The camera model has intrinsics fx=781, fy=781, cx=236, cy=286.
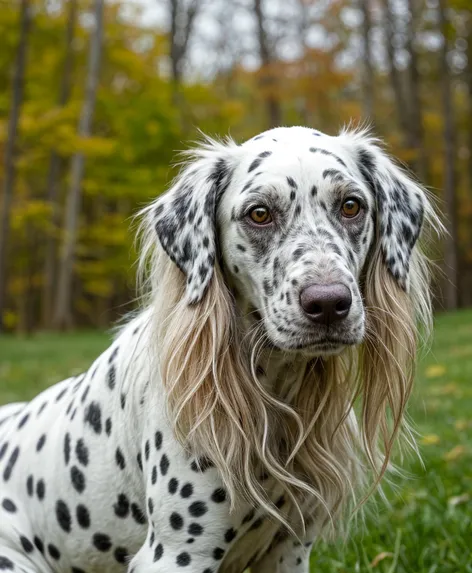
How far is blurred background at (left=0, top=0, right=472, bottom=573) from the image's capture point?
1573 centimetres

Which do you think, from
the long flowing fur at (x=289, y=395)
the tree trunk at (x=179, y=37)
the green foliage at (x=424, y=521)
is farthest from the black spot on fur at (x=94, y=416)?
the tree trunk at (x=179, y=37)

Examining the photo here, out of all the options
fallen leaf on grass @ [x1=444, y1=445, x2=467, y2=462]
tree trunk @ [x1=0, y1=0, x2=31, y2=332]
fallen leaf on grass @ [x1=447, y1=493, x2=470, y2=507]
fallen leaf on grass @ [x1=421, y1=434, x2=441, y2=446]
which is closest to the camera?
fallen leaf on grass @ [x1=447, y1=493, x2=470, y2=507]

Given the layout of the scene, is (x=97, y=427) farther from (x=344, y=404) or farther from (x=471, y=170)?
(x=471, y=170)

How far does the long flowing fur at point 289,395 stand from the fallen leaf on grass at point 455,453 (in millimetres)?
2463

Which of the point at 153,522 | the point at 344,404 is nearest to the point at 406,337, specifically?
the point at 344,404

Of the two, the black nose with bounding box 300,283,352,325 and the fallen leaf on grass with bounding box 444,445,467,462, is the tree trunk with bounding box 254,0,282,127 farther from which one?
the black nose with bounding box 300,283,352,325

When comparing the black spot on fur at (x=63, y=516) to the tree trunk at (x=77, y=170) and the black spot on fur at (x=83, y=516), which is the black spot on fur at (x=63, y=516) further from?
the tree trunk at (x=77, y=170)

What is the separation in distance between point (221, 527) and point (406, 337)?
3.01ft

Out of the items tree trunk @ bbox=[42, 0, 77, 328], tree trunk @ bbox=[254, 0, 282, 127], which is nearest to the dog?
tree trunk @ bbox=[42, 0, 77, 328]

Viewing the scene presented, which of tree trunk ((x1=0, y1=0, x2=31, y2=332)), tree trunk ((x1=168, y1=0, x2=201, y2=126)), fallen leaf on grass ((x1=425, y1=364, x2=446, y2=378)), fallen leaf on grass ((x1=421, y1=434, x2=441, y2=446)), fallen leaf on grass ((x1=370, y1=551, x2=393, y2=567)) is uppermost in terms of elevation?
tree trunk ((x1=168, y1=0, x2=201, y2=126))

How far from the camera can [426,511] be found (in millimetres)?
4098

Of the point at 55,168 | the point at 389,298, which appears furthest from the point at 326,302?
the point at 55,168

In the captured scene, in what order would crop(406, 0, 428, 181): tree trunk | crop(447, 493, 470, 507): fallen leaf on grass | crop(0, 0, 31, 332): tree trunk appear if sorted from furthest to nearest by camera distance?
1. crop(406, 0, 428, 181): tree trunk
2. crop(0, 0, 31, 332): tree trunk
3. crop(447, 493, 470, 507): fallen leaf on grass

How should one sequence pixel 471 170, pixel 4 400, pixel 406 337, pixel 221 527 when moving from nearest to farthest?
pixel 221 527 < pixel 406 337 < pixel 4 400 < pixel 471 170
